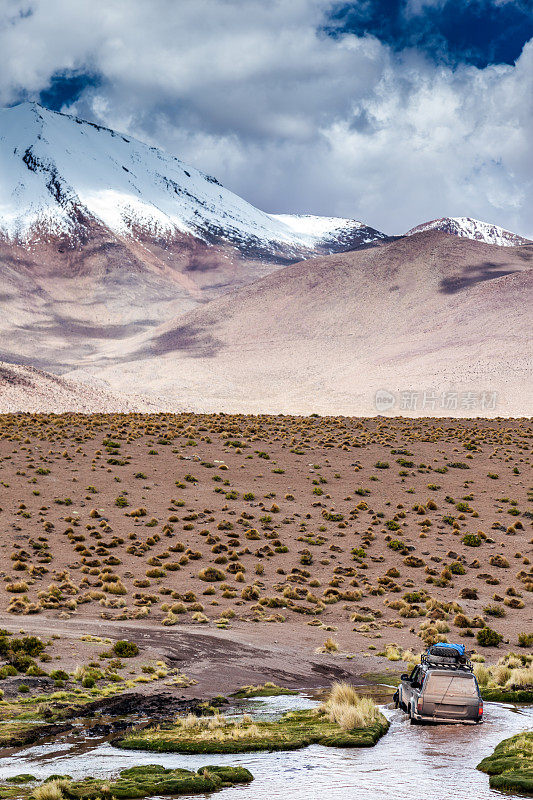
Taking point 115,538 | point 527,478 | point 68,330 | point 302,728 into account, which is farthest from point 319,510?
point 68,330

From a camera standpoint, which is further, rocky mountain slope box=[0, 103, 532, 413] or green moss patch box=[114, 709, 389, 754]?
rocky mountain slope box=[0, 103, 532, 413]

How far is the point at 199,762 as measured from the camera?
13.5m

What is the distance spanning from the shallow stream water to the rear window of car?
0.73 metres

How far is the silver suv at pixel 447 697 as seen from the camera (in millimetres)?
14398

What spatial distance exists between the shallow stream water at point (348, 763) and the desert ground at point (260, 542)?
5.78 m

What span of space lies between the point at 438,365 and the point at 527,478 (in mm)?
64347

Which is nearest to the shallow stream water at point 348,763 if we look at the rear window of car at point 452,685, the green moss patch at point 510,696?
the rear window of car at point 452,685

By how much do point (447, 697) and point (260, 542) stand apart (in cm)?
2416

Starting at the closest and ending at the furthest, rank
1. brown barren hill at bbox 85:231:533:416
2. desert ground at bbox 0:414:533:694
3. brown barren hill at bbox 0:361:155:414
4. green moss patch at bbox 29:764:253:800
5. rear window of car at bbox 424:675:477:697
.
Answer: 1. green moss patch at bbox 29:764:253:800
2. rear window of car at bbox 424:675:477:697
3. desert ground at bbox 0:414:533:694
4. brown barren hill at bbox 0:361:155:414
5. brown barren hill at bbox 85:231:533:416

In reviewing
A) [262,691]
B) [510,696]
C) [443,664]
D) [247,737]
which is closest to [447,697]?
[443,664]

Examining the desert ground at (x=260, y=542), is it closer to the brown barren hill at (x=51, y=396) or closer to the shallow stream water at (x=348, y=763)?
the shallow stream water at (x=348, y=763)

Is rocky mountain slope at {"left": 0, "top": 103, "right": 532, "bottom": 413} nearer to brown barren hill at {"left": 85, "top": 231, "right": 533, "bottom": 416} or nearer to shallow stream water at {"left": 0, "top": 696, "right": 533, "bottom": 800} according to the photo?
brown barren hill at {"left": 85, "top": 231, "right": 533, "bottom": 416}

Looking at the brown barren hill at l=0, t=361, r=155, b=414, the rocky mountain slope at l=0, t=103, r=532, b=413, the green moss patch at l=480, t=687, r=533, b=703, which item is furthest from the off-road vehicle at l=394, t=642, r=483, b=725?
the rocky mountain slope at l=0, t=103, r=532, b=413

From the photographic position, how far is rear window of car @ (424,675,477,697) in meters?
14.4
